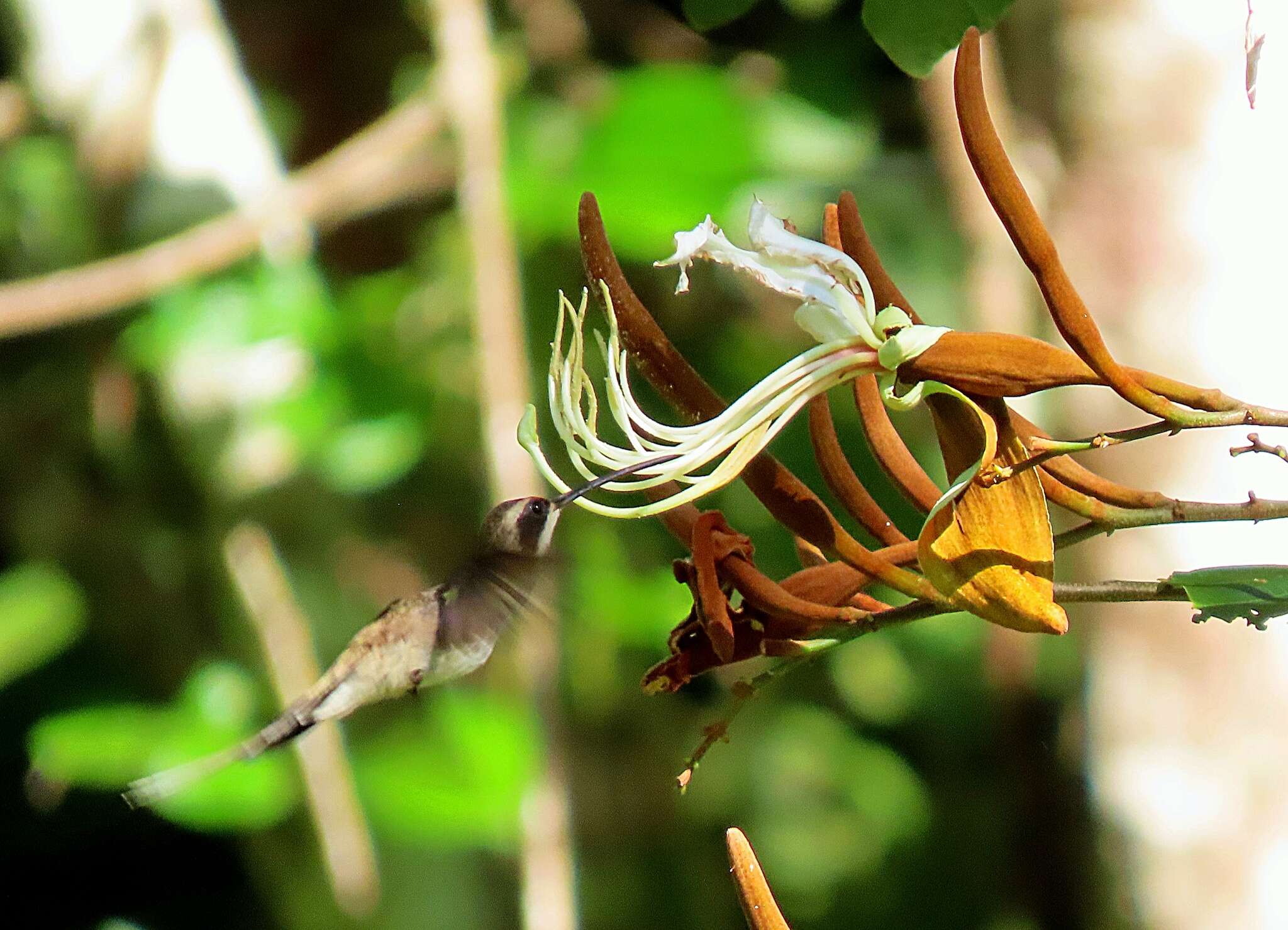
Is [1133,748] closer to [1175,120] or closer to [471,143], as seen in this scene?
[1175,120]

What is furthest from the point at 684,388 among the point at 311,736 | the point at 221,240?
the point at 221,240

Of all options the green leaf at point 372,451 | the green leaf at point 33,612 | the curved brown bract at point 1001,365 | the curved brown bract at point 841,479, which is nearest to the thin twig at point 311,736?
the green leaf at point 372,451

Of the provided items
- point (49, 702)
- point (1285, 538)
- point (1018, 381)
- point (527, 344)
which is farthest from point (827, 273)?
point (49, 702)

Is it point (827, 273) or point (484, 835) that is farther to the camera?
point (484, 835)

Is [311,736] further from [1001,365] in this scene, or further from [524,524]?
[1001,365]

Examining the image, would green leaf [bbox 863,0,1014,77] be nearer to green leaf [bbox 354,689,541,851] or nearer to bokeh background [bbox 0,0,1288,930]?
bokeh background [bbox 0,0,1288,930]

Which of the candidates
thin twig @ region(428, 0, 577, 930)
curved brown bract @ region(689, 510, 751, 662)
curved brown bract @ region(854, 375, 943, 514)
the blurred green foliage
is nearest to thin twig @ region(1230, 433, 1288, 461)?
curved brown bract @ region(854, 375, 943, 514)

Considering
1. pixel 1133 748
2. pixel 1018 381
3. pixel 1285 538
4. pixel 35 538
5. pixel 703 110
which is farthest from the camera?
pixel 35 538
